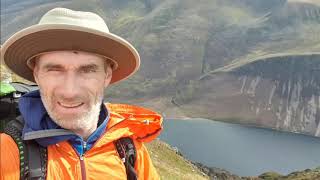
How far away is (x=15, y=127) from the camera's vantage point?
4.71 metres

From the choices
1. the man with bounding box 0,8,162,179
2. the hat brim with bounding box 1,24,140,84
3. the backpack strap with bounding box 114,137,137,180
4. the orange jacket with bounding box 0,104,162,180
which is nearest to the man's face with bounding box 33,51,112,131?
the man with bounding box 0,8,162,179

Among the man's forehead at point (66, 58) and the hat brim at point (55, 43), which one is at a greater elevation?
the hat brim at point (55, 43)

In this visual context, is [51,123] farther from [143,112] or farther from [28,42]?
[143,112]

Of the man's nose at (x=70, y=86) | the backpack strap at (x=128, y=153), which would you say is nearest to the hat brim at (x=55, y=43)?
the man's nose at (x=70, y=86)

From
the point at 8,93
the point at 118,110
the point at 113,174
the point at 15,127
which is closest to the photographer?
the point at 15,127

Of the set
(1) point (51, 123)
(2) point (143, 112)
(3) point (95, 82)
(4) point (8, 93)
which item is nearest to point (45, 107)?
(1) point (51, 123)

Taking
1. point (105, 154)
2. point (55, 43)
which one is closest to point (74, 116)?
point (105, 154)

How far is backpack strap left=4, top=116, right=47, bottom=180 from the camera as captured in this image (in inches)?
176

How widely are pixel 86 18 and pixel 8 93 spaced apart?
1463 millimetres

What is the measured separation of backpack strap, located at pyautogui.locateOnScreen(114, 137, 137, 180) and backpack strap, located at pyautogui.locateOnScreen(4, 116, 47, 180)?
37.1 inches

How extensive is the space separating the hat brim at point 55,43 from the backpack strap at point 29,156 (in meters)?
0.77

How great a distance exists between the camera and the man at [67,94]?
468cm

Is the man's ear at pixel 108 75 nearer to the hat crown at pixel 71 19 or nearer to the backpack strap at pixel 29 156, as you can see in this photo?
the hat crown at pixel 71 19

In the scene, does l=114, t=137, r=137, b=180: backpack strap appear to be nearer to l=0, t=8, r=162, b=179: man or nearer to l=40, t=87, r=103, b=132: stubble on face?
l=0, t=8, r=162, b=179: man
